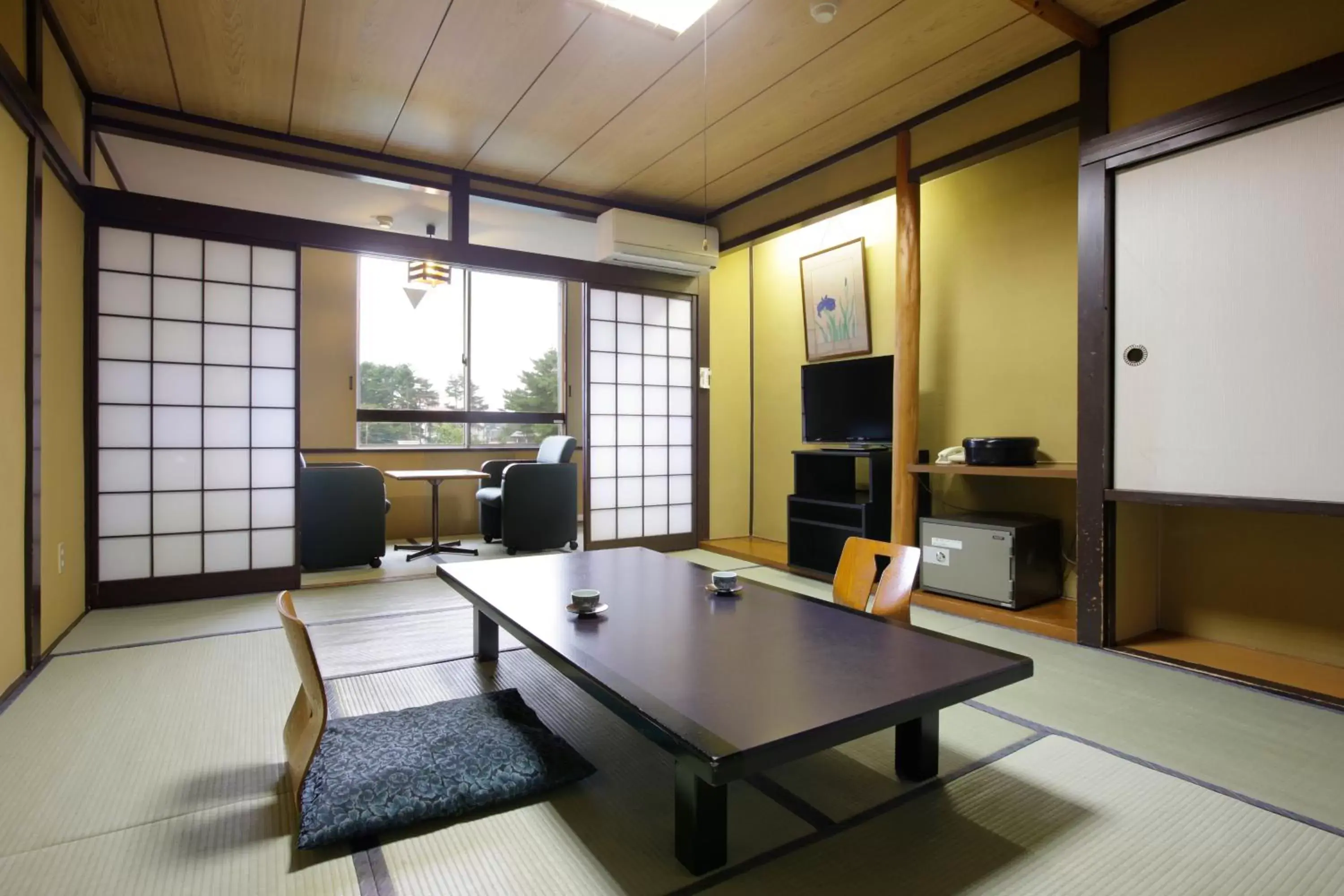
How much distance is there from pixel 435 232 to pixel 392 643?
3.96m

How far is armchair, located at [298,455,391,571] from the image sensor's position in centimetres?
464

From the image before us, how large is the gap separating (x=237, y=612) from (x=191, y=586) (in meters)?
0.55

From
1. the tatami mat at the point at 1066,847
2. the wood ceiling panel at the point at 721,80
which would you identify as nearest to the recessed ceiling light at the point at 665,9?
the wood ceiling panel at the point at 721,80

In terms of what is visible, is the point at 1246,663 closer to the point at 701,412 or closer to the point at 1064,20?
the point at 1064,20

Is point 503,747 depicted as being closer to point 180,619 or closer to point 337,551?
point 180,619

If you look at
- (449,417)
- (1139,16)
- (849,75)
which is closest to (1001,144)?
(1139,16)

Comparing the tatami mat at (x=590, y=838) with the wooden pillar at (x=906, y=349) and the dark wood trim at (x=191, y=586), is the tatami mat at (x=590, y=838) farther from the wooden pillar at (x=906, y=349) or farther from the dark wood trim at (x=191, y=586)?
the dark wood trim at (x=191, y=586)

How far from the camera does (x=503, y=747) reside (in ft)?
6.17

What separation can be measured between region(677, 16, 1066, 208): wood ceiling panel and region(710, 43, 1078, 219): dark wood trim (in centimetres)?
2

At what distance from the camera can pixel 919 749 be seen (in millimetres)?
1783

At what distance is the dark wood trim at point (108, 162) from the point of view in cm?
373

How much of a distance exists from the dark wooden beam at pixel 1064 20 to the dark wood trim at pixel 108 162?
14.8ft

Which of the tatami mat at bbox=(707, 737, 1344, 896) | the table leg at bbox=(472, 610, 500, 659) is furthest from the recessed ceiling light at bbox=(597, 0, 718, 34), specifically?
the tatami mat at bbox=(707, 737, 1344, 896)

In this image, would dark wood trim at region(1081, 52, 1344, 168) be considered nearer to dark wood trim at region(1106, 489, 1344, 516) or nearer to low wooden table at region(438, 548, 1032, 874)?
dark wood trim at region(1106, 489, 1344, 516)
